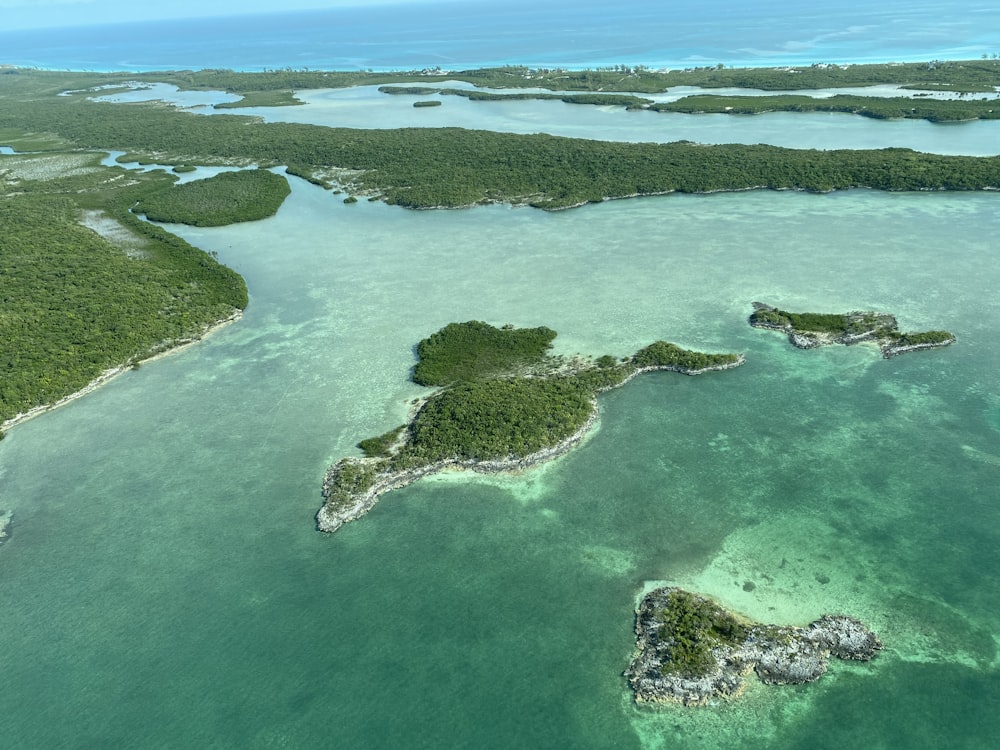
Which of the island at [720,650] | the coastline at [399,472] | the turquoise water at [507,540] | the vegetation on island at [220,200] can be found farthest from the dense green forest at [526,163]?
the island at [720,650]

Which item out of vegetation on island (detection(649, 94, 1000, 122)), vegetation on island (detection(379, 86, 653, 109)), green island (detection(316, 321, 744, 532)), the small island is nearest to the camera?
green island (detection(316, 321, 744, 532))

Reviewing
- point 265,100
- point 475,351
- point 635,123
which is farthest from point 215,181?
point 265,100

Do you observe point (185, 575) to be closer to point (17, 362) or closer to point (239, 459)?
point (239, 459)

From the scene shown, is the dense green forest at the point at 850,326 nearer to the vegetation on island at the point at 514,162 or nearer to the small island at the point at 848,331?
the small island at the point at 848,331

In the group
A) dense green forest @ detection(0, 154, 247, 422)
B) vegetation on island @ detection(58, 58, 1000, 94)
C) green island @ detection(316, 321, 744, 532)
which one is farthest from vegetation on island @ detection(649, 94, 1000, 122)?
dense green forest @ detection(0, 154, 247, 422)

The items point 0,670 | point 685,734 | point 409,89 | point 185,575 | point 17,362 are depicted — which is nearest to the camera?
point 685,734

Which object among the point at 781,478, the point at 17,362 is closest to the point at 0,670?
the point at 17,362

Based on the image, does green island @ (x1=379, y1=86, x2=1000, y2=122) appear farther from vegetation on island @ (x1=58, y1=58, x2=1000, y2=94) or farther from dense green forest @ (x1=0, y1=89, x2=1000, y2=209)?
dense green forest @ (x1=0, y1=89, x2=1000, y2=209)

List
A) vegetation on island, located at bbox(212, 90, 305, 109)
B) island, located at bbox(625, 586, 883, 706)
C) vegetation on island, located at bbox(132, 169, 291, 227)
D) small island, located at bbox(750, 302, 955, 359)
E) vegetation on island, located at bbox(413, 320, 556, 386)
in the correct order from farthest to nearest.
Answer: vegetation on island, located at bbox(212, 90, 305, 109)
vegetation on island, located at bbox(132, 169, 291, 227)
vegetation on island, located at bbox(413, 320, 556, 386)
small island, located at bbox(750, 302, 955, 359)
island, located at bbox(625, 586, 883, 706)
